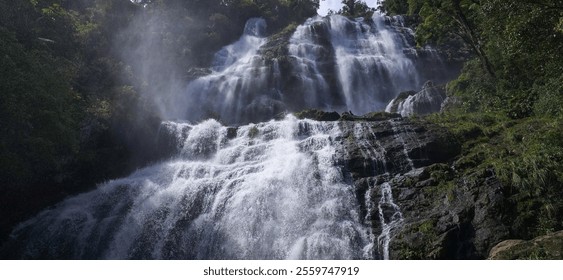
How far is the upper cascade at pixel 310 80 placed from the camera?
30.0 metres

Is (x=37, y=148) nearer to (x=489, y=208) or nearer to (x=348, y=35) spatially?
(x=489, y=208)

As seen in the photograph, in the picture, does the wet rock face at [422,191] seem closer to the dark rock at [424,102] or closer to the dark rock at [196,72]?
the dark rock at [424,102]

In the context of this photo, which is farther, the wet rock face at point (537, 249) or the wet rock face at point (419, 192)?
the wet rock face at point (419, 192)

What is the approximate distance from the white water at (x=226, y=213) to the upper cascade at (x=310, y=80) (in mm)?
10195

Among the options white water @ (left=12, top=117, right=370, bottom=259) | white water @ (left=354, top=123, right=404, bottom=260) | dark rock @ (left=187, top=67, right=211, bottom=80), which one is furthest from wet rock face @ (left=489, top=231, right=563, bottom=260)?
dark rock @ (left=187, top=67, right=211, bottom=80)

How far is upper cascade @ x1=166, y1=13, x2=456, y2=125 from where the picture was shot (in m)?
30.0

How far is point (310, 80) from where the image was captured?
3145 cm

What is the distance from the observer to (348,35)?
124ft

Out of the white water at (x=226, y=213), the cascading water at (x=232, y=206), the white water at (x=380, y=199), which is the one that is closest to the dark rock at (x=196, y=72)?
the cascading water at (x=232, y=206)

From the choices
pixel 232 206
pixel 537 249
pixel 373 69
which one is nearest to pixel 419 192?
pixel 537 249

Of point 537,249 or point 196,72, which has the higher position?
point 196,72

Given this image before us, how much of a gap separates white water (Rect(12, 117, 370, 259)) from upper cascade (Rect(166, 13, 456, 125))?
33.4 ft

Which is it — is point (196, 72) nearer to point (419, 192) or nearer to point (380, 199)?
point (380, 199)

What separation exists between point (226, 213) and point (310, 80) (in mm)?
17839
